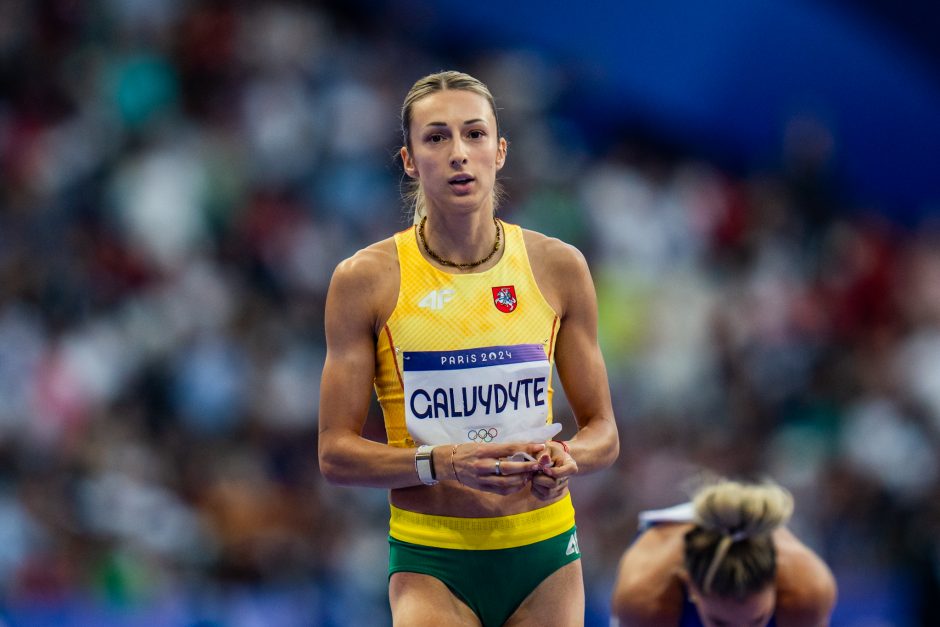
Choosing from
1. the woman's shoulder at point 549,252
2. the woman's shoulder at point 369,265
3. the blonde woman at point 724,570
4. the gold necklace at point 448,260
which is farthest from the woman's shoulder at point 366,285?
the blonde woman at point 724,570

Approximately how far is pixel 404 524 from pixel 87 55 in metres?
7.21

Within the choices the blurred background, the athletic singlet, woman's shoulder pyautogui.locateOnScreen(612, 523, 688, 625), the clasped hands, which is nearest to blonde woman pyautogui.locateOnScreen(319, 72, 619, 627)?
the clasped hands

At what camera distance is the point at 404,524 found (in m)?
4.02

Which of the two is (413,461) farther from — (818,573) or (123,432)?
(123,432)

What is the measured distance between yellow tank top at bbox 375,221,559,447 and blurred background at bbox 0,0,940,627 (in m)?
4.05

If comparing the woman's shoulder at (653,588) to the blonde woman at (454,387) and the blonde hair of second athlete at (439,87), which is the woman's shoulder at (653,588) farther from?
the blonde hair of second athlete at (439,87)

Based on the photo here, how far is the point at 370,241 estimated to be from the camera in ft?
33.1

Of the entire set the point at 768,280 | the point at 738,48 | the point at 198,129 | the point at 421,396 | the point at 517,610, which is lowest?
the point at 517,610

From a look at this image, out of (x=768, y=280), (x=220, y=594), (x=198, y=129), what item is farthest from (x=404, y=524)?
(x=768, y=280)

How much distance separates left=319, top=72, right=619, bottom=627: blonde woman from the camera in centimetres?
392

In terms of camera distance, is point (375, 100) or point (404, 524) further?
point (375, 100)

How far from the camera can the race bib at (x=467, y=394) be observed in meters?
3.91

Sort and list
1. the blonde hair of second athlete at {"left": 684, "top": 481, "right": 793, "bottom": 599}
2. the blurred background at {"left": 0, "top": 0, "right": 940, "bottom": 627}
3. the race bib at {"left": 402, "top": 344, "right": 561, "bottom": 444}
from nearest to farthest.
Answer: the race bib at {"left": 402, "top": 344, "right": 561, "bottom": 444}
the blonde hair of second athlete at {"left": 684, "top": 481, "right": 793, "bottom": 599}
the blurred background at {"left": 0, "top": 0, "right": 940, "bottom": 627}

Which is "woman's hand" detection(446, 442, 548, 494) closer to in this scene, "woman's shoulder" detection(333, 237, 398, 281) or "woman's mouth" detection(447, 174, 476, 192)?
"woman's shoulder" detection(333, 237, 398, 281)
